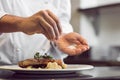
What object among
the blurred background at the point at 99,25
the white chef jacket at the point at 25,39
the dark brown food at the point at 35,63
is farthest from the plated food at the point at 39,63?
the blurred background at the point at 99,25

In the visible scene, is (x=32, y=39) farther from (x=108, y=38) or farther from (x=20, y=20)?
(x=108, y=38)

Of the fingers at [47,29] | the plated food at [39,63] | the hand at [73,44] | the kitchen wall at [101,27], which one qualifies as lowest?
the kitchen wall at [101,27]

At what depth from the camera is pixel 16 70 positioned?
3.52 ft

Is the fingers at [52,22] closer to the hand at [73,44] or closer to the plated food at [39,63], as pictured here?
the plated food at [39,63]

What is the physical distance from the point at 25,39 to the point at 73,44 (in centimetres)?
39

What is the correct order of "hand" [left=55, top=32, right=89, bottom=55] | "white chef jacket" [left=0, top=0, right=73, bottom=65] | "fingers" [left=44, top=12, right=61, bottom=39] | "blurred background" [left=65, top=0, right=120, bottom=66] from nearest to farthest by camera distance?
"fingers" [left=44, top=12, right=61, bottom=39], "hand" [left=55, top=32, right=89, bottom=55], "white chef jacket" [left=0, top=0, right=73, bottom=65], "blurred background" [left=65, top=0, right=120, bottom=66]

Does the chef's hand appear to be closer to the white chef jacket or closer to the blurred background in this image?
the white chef jacket

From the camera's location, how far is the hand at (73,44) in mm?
1346

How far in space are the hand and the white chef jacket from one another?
243 mm

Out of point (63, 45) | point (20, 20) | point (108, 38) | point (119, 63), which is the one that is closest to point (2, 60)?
point (63, 45)

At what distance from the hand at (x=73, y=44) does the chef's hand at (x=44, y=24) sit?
239mm

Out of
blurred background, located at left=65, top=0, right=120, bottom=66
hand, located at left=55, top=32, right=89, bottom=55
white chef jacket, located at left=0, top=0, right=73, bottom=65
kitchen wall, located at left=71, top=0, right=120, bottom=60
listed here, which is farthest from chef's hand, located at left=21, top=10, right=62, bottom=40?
kitchen wall, located at left=71, top=0, right=120, bottom=60

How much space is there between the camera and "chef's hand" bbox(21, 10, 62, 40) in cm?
107

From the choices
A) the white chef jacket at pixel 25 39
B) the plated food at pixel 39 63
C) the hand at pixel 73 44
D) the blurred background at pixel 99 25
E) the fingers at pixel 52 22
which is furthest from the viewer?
the blurred background at pixel 99 25
